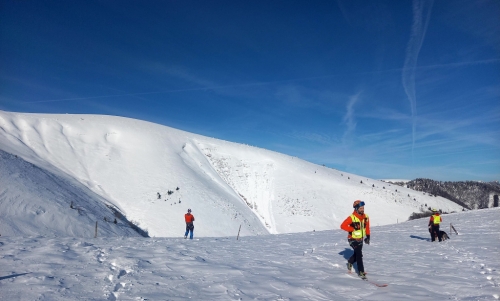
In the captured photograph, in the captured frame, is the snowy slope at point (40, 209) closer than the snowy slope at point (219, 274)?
No

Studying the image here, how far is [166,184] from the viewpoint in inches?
1432

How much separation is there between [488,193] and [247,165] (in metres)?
145

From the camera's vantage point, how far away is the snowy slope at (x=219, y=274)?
6.24 m

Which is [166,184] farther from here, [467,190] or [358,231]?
[467,190]

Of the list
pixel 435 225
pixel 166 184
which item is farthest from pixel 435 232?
pixel 166 184

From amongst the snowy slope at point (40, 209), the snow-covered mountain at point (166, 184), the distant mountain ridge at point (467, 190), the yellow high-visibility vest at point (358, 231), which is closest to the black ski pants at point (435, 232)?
the yellow high-visibility vest at point (358, 231)

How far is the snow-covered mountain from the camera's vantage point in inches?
863

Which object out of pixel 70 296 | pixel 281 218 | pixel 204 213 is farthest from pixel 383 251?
pixel 281 218

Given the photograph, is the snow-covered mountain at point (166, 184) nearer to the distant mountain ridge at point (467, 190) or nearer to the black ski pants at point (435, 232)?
the black ski pants at point (435, 232)

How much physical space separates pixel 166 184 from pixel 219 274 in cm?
2992

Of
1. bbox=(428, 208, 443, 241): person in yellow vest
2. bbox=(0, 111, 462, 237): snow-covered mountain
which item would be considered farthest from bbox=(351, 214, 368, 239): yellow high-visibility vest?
bbox=(0, 111, 462, 237): snow-covered mountain

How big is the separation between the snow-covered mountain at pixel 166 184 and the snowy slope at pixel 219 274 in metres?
9.13

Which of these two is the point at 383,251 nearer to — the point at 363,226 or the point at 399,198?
the point at 363,226

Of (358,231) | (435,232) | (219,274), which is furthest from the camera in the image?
(435,232)
